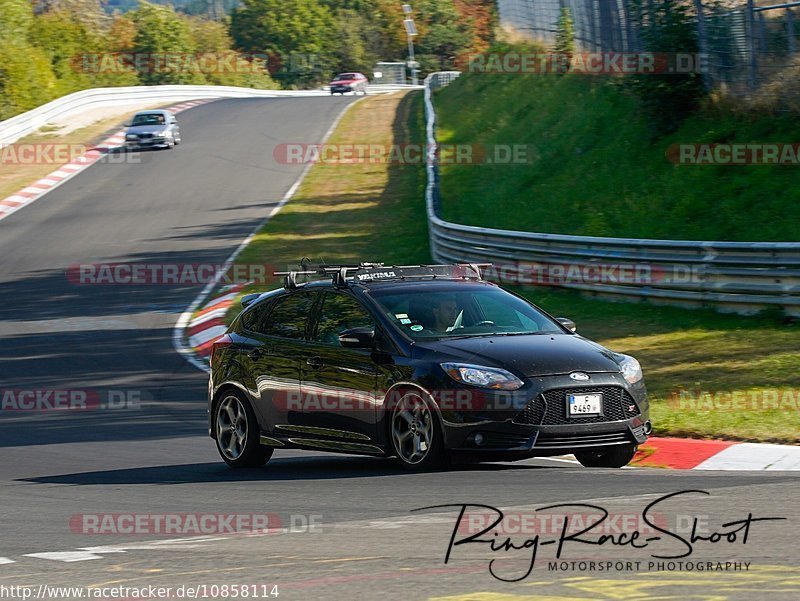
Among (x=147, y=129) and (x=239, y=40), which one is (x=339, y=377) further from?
(x=239, y=40)

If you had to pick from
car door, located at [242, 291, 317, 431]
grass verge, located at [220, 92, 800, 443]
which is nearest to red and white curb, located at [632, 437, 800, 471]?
grass verge, located at [220, 92, 800, 443]

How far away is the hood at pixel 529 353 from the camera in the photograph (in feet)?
30.5

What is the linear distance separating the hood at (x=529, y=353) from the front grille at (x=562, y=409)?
0.15 metres

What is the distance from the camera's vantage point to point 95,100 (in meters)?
59.6

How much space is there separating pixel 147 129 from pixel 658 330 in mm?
34088

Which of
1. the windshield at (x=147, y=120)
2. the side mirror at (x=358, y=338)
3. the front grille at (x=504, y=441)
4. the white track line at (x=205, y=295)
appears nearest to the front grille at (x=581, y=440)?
the front grille at (x=504, y=441)

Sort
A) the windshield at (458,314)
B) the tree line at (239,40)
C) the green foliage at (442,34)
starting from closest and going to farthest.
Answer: the windshield at (458,314) → the tree line at (239,40) → the green foliage at (442,34)

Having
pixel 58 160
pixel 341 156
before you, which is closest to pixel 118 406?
pixel 341 156

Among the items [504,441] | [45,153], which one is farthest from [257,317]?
[45,153]

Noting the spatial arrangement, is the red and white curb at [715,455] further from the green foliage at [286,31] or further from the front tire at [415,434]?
the green foliage at [286,31]

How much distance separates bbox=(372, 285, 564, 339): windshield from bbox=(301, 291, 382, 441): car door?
27cm

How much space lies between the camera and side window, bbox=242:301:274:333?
36.6ft

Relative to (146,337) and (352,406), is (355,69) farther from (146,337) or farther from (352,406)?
(352,406)

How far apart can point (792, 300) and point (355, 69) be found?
105 metres
